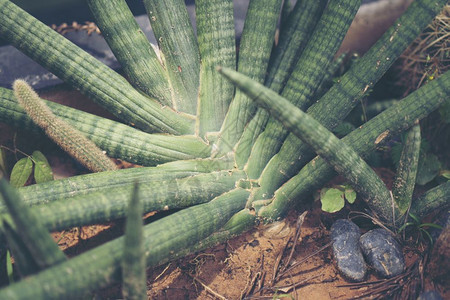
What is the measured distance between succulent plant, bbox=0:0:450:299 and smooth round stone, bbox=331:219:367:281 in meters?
0.16

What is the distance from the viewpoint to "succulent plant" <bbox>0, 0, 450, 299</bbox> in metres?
1.48

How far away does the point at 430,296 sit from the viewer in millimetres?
1477

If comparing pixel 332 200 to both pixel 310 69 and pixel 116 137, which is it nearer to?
pixel 310 69

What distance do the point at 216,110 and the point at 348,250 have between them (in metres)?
0.83

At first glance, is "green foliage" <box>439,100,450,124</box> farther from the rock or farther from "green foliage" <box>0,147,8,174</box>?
"green foliage" <box>0,147,8,174</box>

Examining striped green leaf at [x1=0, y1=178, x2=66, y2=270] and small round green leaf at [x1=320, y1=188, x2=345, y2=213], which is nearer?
striped green leaf at [x1=0, y1=178, x2=66, y2=270]

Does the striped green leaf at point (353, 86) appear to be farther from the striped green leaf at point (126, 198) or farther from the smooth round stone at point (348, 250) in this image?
the smooth round stone at point (348, 250)

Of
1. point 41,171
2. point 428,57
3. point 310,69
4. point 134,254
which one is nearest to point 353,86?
point 310,69

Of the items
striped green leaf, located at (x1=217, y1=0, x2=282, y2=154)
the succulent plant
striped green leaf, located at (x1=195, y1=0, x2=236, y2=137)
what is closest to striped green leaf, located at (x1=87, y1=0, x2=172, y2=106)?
the succulent plant

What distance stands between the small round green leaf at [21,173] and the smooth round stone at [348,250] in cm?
142

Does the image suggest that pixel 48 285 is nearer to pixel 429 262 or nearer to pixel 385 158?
pixel 429 262

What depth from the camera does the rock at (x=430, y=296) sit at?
1473mm

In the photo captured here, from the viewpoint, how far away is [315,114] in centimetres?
165

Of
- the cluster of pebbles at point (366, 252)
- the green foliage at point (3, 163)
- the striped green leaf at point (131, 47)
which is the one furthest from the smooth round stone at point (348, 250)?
the green foliage at point (3, 163)
